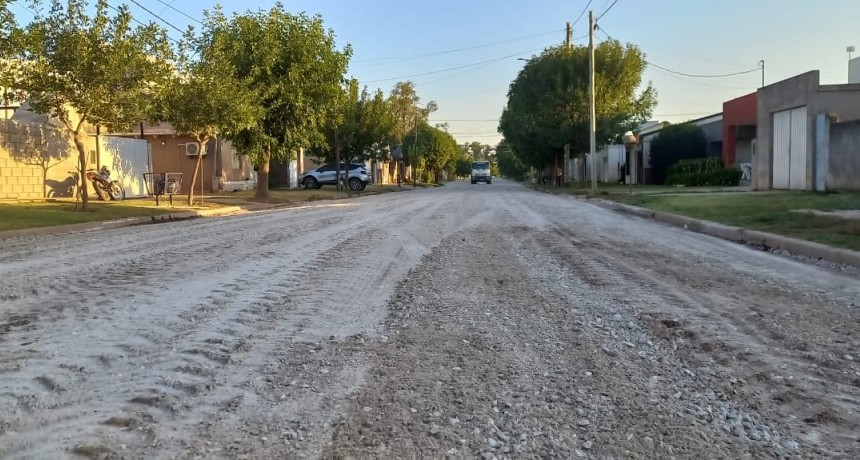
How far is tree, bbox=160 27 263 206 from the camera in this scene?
2009 centimetres

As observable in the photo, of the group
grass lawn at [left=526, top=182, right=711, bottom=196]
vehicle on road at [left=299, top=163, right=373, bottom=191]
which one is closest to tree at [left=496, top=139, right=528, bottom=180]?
vehicle on road at [left=299, top=163, right=373, bottom=191]

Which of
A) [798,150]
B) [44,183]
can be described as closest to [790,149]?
[798,150]

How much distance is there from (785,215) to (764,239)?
2978mm

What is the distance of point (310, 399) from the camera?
3.75m

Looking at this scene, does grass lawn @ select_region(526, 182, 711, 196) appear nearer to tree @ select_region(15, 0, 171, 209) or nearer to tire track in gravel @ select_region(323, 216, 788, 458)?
tree @ select_region(15, 0, 171, 209)

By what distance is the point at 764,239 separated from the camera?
10820 millimetres

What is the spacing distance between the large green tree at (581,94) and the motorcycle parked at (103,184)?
24564 millimetres

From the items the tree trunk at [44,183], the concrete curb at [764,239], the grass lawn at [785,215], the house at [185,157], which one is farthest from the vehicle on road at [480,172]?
the concrete curb at [764,239]

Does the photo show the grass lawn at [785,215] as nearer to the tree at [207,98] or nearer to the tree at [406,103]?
the tree at [207,98]

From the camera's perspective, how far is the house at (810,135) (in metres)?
20.3

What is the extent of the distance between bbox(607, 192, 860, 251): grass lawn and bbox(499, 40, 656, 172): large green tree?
18.5 meters

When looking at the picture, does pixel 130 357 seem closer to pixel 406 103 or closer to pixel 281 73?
pixel 281 73

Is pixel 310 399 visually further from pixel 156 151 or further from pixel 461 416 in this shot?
pixel 156 151

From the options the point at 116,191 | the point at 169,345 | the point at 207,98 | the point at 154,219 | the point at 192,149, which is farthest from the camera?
the point at 192,149
